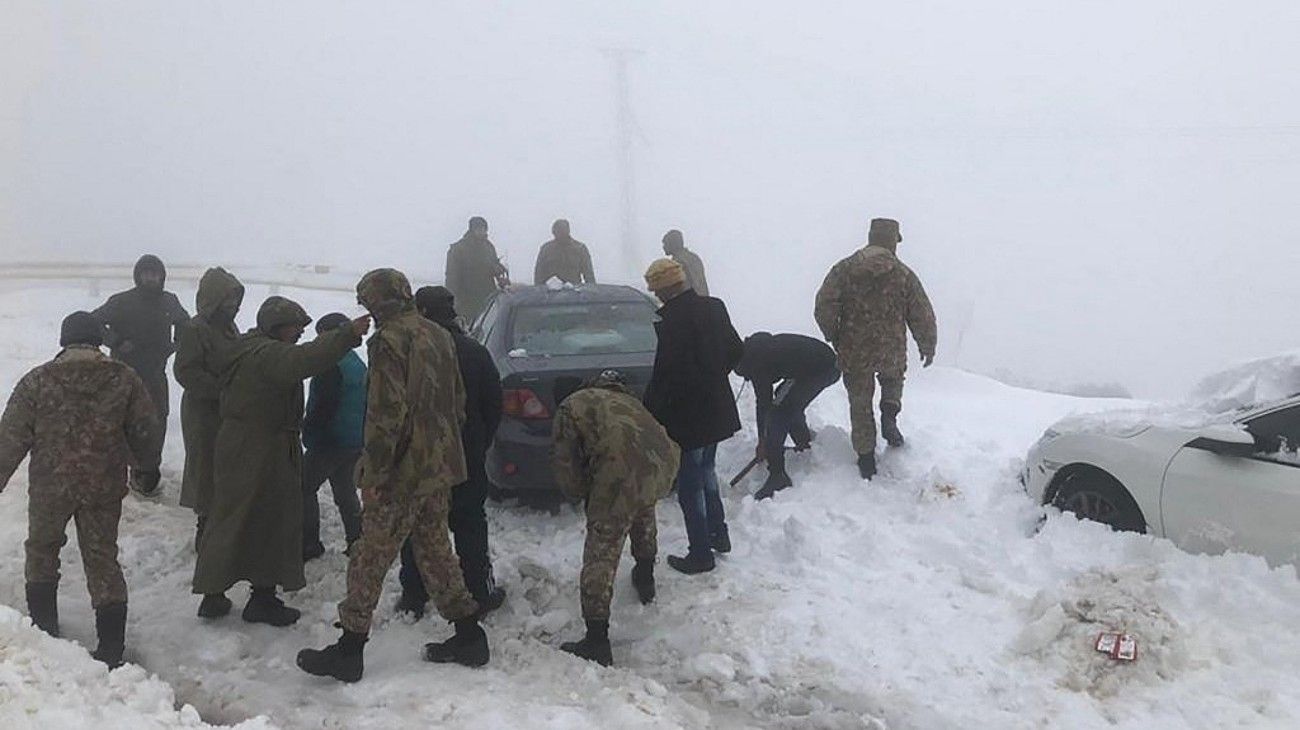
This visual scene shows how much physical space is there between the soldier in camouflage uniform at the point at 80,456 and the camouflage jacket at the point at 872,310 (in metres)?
4.63

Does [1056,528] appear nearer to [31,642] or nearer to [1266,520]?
[1266,520]

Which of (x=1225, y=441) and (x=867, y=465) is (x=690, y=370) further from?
(x=1225, y=441)

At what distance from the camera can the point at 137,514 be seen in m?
7.10

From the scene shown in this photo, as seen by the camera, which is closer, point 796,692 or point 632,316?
point 796,692

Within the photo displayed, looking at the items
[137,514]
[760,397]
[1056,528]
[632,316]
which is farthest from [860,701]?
[137,514]

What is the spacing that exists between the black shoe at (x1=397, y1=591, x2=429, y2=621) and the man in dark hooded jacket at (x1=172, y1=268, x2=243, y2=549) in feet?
4.17

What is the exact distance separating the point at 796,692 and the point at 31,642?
11.6 feet

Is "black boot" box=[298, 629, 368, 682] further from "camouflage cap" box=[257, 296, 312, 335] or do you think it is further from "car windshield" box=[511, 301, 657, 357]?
"car windshield" box=[511, 301, 657, 357]

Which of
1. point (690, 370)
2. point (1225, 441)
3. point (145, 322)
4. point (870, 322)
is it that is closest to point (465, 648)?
point (690, 370)

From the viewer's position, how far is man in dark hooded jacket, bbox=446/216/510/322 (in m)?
10.7

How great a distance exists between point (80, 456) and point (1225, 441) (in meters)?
5.86

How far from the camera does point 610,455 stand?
499 centimetres

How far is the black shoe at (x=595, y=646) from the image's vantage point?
16.3 ft

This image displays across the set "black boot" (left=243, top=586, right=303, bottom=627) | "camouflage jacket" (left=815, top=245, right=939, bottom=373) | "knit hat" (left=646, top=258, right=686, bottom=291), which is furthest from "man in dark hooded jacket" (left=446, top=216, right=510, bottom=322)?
"black boot" (left=243, top=586, right=303, bottom=627)
